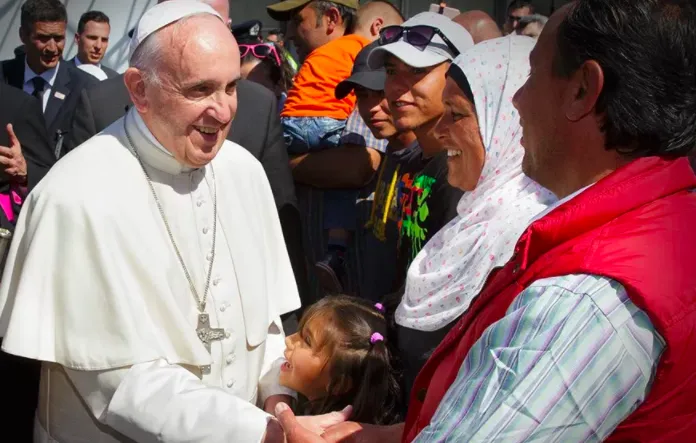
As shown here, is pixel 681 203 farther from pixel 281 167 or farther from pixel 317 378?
pixel 281 167

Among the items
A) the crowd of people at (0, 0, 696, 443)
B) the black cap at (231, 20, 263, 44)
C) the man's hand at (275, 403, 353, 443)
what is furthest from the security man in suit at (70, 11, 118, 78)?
the man's hand at (275, 403, 353, 443)

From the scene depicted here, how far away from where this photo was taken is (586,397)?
1.38 metres

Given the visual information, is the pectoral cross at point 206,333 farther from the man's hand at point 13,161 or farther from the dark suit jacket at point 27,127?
the dark suit jacket at point 27,127

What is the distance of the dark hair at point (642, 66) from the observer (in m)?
1.49

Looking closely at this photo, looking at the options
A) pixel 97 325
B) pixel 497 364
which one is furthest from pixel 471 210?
pixel 497 364

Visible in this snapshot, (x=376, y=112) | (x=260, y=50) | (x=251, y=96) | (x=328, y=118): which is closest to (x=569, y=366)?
(x=251, y=96)

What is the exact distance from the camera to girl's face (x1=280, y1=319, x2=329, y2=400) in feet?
9.75

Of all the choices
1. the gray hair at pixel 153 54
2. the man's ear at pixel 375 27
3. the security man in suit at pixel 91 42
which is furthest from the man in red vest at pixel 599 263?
the security man in suit at pixel 91 42

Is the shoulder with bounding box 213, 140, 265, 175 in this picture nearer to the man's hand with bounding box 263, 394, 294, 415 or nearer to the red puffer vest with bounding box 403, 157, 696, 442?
the man's hand with bounding box 263, 394, 294, 415

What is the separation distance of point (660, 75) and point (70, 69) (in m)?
6.95

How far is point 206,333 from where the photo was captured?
8.38ft

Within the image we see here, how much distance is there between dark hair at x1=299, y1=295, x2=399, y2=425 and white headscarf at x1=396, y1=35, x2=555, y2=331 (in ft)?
0.98

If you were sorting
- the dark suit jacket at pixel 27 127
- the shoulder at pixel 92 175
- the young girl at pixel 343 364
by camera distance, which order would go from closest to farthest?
1. the shoulder at pixel 92 175
2. the young girl at pixel 343 364
3. the dark suit jacket at pixel 27 127

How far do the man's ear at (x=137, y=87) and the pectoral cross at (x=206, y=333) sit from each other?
636 mm
